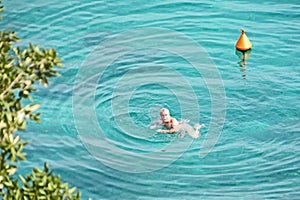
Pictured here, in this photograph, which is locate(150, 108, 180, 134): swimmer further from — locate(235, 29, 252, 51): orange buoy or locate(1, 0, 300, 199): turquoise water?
locate(235, 29, 252, 51): orange buoy

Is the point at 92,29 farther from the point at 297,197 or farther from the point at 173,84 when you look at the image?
the point at 297,197

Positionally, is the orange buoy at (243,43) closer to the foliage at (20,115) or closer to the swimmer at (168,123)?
the swimmer at (168,123)

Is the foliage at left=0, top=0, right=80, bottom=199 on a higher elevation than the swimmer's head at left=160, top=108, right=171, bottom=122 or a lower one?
lower

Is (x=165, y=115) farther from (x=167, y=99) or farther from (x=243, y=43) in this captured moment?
(x=243, y=43)

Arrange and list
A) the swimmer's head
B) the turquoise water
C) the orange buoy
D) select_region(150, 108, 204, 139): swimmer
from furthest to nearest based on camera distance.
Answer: the orange buoy, select_region(150, 108, 204, 139): swimmer, the swimmer's head, the turquoise water

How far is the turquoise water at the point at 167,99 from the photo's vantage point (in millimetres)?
11570

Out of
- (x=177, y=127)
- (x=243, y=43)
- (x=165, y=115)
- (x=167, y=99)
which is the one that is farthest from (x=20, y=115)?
(x=243, y=43)

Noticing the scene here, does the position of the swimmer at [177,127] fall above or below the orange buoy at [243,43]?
below

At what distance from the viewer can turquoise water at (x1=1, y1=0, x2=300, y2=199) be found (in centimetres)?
1157

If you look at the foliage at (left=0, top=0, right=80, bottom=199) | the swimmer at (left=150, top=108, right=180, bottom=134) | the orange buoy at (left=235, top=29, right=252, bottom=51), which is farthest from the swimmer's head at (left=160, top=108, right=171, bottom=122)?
the foliage at (left=0, top=0, right=80, bottom=199)

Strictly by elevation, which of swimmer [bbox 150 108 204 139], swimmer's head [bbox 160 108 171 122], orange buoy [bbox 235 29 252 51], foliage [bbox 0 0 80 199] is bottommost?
foliage [bbox 0 0 80 199]

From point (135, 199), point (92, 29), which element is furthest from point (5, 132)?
point (92, 29)

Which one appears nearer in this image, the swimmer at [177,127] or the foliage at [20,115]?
the foliage at [20,115]

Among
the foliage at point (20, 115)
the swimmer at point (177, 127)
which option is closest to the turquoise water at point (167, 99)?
the swimmer at point (177, 127)
